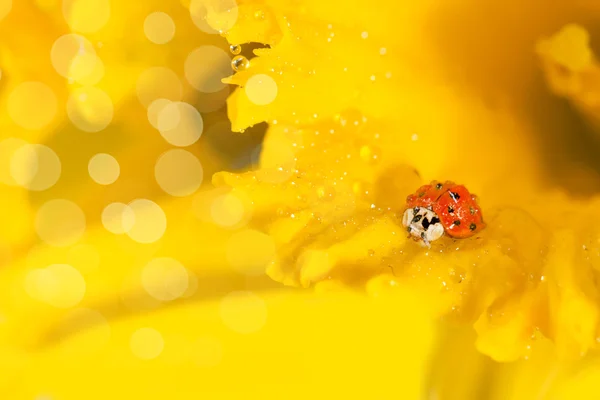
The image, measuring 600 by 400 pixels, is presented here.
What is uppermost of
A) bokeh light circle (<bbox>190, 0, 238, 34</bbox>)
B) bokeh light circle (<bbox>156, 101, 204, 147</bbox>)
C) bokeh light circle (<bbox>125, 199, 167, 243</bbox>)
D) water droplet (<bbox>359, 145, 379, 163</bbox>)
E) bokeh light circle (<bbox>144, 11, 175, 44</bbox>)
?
bokeh light circle (<bbox>144, 11, 175, 44</bbox>)

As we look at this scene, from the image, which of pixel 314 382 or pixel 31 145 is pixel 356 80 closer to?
pixel 314 382

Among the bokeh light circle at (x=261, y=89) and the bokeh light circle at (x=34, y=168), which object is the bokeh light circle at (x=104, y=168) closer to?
the bokeh light circle at (x=34, y=168)

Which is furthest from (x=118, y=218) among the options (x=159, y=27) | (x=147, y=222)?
(x=159, y=27)

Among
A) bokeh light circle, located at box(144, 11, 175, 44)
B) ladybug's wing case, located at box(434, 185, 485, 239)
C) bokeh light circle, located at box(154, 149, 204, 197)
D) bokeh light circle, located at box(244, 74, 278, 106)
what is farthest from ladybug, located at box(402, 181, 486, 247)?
bokeh light circle, located at box(144, 11, 175, 44)

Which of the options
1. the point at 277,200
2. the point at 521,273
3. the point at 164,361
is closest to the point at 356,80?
the point at 277,200

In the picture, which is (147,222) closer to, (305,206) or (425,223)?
(305,206)

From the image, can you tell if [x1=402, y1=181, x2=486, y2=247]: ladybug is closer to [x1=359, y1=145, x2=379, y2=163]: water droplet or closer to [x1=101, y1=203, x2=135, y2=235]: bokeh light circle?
[x1=359, y1=145, x2=379, y2=163]: water droplet
